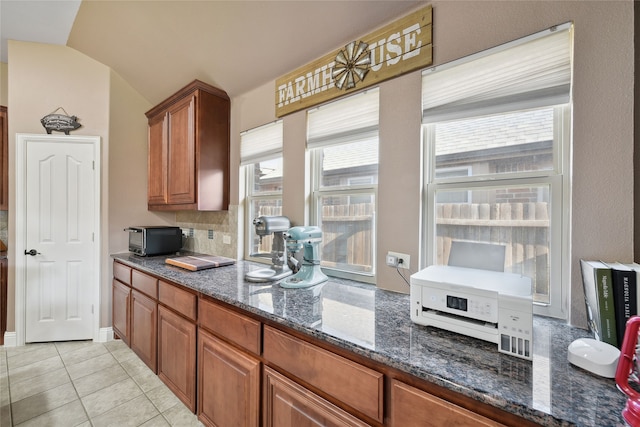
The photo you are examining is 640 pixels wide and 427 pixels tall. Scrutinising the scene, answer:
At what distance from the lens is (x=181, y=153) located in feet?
8.95

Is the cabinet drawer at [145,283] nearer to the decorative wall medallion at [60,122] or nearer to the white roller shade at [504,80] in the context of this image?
the decorative wall medallion at [60,122]

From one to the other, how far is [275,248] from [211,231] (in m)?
1.20

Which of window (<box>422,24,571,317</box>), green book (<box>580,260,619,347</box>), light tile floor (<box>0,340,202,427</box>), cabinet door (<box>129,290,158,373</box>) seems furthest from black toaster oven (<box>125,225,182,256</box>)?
green book (<box>580,260,619,347</box>)

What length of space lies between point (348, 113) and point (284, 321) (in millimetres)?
1423

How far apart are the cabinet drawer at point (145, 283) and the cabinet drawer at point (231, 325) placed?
28.5 inches

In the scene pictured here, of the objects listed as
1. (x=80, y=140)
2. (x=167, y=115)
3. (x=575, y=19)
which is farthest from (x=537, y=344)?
(x=80, y=140)

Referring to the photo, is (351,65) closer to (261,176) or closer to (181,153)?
(261,176)

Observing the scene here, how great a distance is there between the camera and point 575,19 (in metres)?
1.17

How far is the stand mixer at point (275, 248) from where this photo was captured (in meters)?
1.88

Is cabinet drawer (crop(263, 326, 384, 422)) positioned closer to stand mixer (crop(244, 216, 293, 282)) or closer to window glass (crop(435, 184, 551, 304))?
stand mixer (crop(244, 216, 293, 282))

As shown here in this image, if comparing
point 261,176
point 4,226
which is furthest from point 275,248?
point 4,226

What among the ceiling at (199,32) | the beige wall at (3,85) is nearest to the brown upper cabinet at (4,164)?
the beige wall at (3,85)

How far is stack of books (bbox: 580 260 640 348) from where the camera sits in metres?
0.90

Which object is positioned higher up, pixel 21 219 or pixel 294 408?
pixel 21 219
